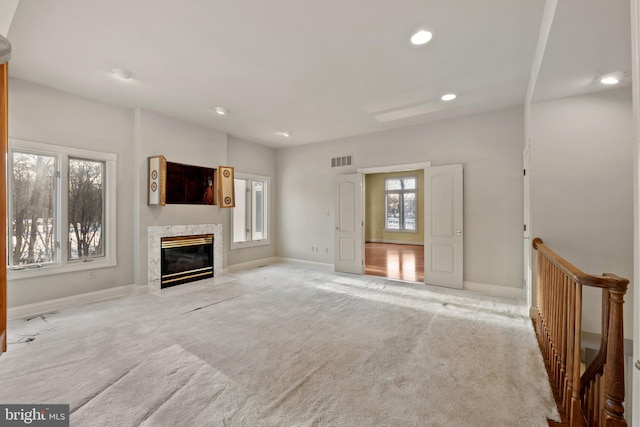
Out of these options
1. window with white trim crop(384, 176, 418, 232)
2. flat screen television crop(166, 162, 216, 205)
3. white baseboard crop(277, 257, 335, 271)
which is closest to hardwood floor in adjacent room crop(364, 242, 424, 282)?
white baseboard crop(277, 257, 335, 271)

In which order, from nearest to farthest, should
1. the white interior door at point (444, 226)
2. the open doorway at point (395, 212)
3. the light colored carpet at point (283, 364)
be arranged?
1. the light colored carpet at point (283, 364)
2. the white interior door at point (444, 226)
3. the open doorway at point (395, 212)

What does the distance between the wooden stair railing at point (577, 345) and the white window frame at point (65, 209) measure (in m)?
5.61

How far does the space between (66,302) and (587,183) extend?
6765 mm

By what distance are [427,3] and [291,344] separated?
3288 millimetres

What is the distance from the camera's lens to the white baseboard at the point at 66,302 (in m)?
3.61

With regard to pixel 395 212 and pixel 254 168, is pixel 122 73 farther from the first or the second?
pixel 395 212

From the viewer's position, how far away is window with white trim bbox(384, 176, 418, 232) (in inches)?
428

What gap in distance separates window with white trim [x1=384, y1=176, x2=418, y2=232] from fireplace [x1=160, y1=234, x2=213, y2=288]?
7.54 m

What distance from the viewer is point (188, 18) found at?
249cm

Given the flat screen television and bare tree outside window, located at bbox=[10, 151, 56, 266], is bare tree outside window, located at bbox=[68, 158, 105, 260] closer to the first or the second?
bare tree outside window, located at bbox=[10, 151, 56, 266]

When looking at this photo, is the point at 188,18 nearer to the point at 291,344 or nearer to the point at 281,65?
the point at 281,65

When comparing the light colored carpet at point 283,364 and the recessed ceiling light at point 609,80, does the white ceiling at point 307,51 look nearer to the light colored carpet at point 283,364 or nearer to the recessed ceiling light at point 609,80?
the recessed ceiling light at point 609,80

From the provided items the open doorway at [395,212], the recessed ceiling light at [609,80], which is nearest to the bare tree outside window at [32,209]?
the recessed ceiling light at [609,80]

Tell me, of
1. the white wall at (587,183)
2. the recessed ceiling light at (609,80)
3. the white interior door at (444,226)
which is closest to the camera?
the recessed ceiling light at (609,80)
